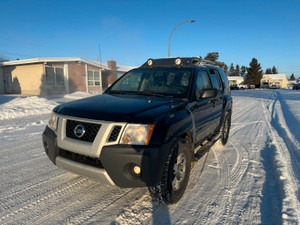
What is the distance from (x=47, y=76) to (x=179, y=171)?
64.8ft

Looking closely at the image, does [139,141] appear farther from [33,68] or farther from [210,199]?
[33,68]

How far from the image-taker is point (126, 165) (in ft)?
7.12

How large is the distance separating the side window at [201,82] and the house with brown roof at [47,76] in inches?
708

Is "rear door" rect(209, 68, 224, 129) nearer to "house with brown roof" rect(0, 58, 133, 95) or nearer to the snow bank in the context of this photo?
the snow bank

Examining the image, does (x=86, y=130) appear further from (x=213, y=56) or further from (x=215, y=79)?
(x=213, y=56)

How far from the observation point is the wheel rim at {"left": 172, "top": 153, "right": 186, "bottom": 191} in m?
2.54

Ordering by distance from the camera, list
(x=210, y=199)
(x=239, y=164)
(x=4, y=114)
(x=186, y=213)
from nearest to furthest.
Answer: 1. (x=186, y=213)
2. (x=210, y=199)
3. (x=239, y=164)
4. (x=4, y=114)

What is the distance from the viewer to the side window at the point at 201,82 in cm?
331

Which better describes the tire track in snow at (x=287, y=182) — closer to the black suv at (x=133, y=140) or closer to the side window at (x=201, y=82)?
the black suv at (x=133, y=140)

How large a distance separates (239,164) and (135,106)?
250cm

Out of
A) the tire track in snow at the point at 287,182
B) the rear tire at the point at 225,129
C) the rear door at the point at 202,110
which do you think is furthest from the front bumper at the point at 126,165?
the rear tire at the point at 225,129

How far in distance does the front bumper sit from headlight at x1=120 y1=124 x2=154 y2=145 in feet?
0.21

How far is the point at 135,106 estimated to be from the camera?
255 cm

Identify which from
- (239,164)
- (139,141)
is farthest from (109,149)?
(239,164)
